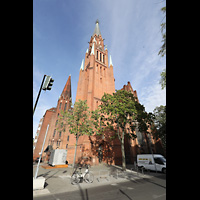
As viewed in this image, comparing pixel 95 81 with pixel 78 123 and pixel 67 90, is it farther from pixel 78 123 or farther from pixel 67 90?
pixel 67 90

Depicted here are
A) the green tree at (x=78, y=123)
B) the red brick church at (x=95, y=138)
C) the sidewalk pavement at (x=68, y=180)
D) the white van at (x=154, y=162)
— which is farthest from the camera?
the red brick church at (x=95, y=138)

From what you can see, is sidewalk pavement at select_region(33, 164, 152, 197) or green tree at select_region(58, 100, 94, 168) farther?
green tree at select_region(58, 100, 94, 168)

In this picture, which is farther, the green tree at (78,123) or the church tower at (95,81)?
the church tower at (95,81)

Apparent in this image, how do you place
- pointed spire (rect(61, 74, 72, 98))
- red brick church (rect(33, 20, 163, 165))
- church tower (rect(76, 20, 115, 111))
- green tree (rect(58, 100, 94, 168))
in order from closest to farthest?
green tree (rect(58, 100, 94, 168)) < red brick church (rect(33, 20, 163, 165)) < church tower (rect(76, 20, 115, 111)) < pointed spire (rect(61, 74, 72, 98))

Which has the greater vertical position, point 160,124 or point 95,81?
point 95,81

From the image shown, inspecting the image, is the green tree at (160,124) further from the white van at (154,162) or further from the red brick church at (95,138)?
the white van at (154,162)

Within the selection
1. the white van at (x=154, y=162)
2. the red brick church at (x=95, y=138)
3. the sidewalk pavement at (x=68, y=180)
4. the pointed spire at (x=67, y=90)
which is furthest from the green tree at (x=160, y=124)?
the pointed spire at (x=67, y=90)

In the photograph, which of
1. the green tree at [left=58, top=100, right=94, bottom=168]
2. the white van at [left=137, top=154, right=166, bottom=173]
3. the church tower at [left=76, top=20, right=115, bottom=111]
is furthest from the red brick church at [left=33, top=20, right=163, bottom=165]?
the green tree at [left=58, top=100, right=94, bottom=168]

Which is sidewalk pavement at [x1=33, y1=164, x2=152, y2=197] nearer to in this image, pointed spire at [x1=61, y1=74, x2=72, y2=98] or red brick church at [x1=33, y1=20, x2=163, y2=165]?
red brick church at [x1=33, y1=20, x2=163, y2=165]

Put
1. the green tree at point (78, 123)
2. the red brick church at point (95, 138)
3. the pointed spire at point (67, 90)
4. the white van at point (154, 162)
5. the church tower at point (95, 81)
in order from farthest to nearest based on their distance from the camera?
1. the pointed spire at point (67, 90)
2. the church tower at point (95, 81)
3. the red brick church at point (95, 138)
4. the white van at point (154, 162)
5. the green tree at point (78, 123)

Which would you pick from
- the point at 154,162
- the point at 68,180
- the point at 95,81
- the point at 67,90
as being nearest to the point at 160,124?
the point at 154,162
